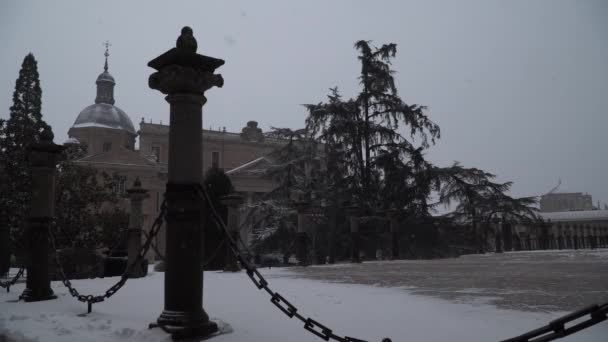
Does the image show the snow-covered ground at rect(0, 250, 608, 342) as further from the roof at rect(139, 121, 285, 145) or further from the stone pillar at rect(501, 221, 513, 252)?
the roof at rect(139, 121, 285, 145)

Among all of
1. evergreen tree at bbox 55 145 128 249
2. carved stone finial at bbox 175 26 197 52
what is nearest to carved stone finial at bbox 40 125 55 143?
carved stone finial at bbox 175 26 197 52

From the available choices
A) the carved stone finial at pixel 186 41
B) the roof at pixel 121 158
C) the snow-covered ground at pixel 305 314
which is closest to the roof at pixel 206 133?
the roof at pixel 121 158

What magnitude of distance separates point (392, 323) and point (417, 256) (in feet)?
65.5

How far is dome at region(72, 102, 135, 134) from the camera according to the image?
5872cm

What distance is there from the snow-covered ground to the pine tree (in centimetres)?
1327

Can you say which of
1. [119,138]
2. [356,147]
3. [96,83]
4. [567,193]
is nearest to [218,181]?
[356,147]

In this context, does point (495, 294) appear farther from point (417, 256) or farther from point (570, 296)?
point (417, 256)

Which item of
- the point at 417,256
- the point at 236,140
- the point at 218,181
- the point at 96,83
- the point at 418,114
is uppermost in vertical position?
the point at 96,83

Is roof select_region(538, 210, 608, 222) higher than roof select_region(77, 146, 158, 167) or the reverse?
the reverse

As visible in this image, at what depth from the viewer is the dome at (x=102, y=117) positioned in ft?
193

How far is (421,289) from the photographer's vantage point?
7.18 meters

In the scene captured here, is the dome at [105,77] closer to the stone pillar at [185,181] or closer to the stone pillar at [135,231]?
the stone pillar at [135,231]

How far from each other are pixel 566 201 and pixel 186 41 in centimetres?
13766

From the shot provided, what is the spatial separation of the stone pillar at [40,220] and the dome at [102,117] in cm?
5478
